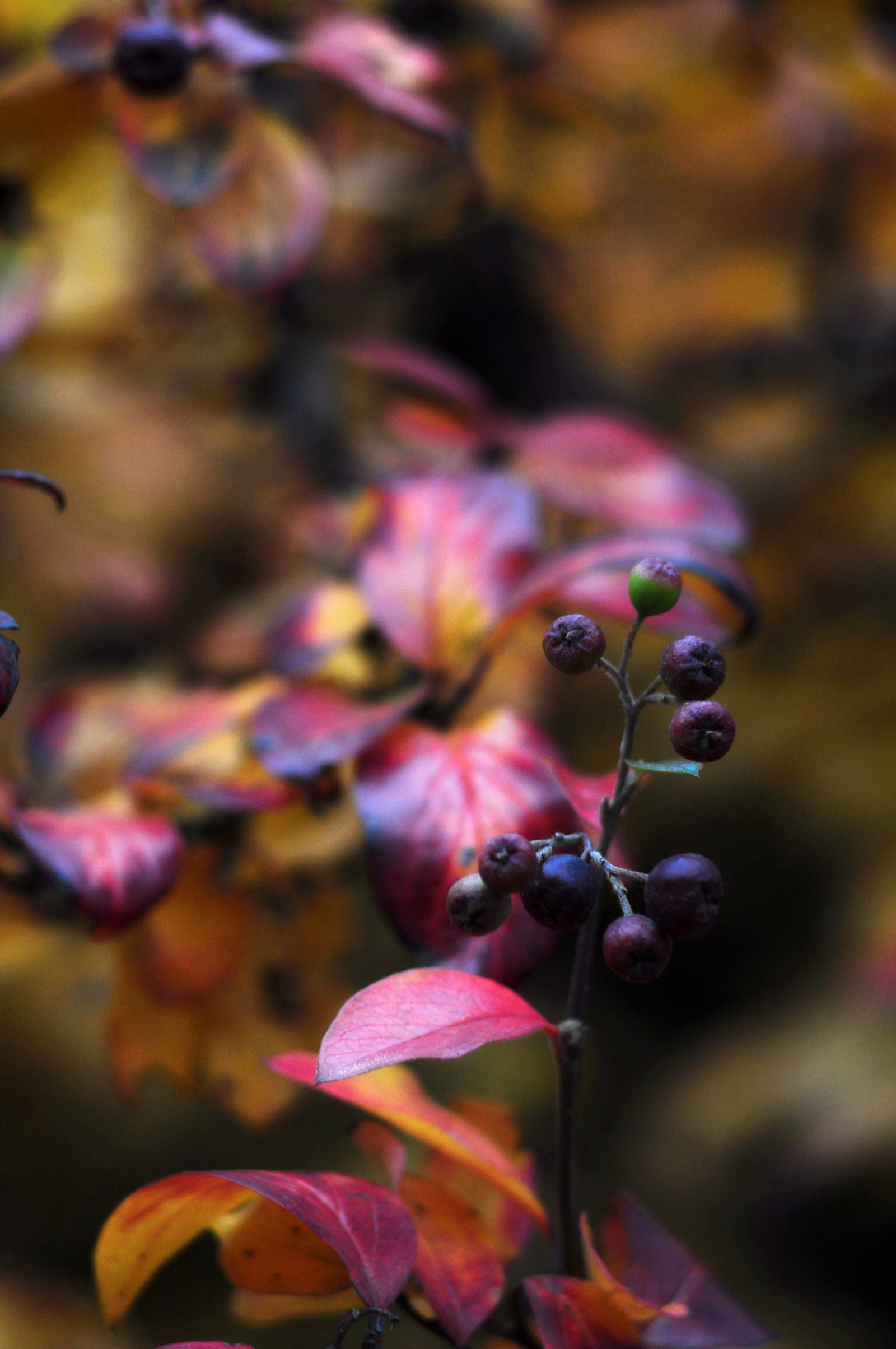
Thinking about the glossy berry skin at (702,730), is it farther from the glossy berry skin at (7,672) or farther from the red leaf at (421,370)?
the red leaf at (421,370)

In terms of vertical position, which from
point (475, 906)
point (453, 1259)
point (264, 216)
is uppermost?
point (264, 216)

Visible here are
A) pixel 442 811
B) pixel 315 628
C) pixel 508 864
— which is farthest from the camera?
pixel 315 628

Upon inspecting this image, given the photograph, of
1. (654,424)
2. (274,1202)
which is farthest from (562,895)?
(654,424)

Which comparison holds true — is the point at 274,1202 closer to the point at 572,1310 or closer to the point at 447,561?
the point at 572,1310

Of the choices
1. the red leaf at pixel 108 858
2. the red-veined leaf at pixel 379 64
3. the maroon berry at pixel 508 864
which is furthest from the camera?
the red-veined leaf at pixel 379 64

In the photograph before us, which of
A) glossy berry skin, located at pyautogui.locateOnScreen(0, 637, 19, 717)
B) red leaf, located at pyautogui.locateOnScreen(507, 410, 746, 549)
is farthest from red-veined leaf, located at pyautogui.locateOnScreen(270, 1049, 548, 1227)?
red leaf, located at pyautogui.locateOnScreen(507, 410, 746, 549)

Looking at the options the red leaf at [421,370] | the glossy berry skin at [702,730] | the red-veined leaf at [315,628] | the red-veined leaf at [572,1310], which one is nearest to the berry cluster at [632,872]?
the glossy berry skin at [702,730]
